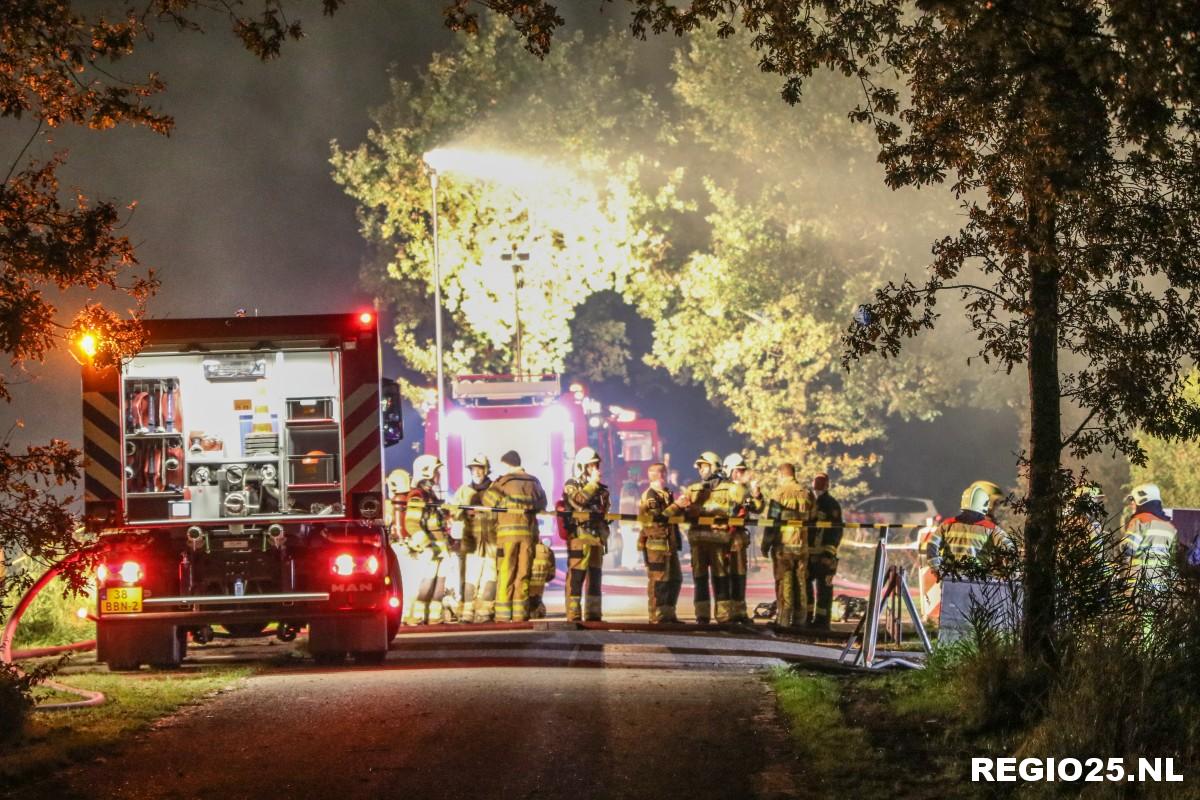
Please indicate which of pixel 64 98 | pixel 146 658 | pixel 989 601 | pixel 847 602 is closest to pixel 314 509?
pixel 146 658

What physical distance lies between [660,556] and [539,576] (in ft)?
4.50

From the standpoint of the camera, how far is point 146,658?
12547 mm

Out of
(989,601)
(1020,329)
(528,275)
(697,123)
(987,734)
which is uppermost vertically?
(697,123)

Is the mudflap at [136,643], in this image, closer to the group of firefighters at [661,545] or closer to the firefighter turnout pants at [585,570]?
the group of firefighters at [661,545]

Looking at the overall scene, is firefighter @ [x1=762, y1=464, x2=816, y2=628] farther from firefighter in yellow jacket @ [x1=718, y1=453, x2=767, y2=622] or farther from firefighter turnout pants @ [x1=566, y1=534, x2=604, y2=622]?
firefighter turnout pants @ [x1=566, y1=534, x2=604, y2=622]

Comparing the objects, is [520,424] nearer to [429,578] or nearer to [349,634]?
[429,578]

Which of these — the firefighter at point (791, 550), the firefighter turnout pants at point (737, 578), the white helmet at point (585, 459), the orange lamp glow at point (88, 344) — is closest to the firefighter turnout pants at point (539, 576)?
the white helmet at point (585, 459)

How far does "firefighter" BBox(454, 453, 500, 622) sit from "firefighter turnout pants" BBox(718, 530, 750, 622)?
2631 mm

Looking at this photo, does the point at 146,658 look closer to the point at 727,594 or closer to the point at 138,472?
the point at 138,472

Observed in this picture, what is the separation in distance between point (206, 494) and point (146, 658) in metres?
1.38

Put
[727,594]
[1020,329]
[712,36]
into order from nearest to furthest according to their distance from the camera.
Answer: [1020,329] → [727,594] → [712,36]

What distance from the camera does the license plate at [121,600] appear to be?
12.4 metres

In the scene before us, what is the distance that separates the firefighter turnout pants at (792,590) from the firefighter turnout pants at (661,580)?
1112mm

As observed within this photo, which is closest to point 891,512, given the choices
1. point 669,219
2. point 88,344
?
point 669,219
